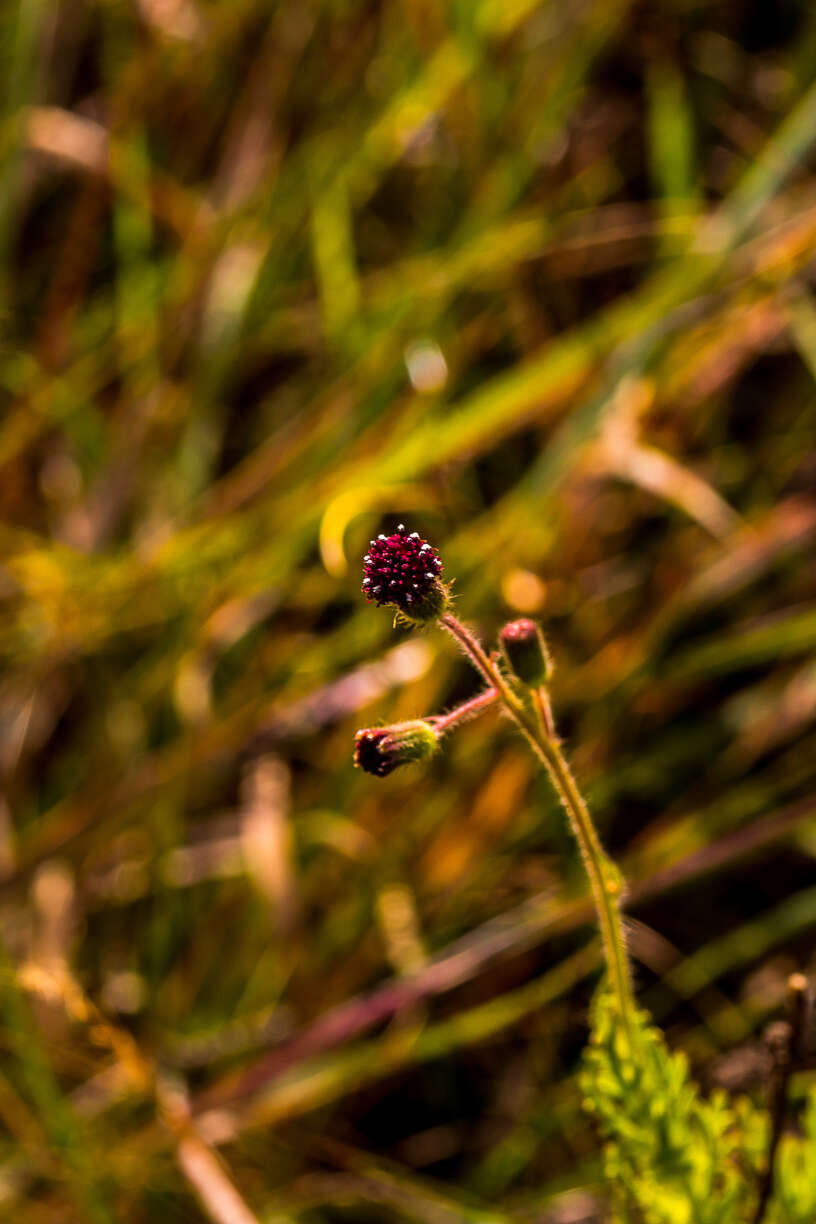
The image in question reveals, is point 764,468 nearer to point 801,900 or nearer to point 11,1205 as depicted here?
point 801,900

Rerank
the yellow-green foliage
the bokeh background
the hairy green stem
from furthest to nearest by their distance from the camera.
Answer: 1. the bokeh background
2. the yellow-green foliage
3. the hairy green stem

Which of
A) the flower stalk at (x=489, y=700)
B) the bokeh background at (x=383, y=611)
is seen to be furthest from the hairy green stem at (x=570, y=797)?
the bokeh background at (x=383, y=611)

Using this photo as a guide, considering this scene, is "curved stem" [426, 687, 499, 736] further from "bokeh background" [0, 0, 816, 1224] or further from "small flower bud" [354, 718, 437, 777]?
"bokeh background" [0, 0, 816, 1224]

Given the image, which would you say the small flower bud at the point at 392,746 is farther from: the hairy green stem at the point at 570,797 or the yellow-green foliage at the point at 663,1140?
the yellow-green foliage at the point at 663,1140

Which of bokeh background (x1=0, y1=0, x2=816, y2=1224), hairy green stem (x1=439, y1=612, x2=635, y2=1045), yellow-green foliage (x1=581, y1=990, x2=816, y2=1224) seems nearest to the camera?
hairy green stem (x1=439, y1=612, x2=635, y2=1045)

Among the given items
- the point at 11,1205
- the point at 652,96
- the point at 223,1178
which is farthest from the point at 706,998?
the point at 652,96

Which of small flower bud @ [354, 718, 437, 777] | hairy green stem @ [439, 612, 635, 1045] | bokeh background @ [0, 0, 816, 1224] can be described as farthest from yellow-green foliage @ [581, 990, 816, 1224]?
bokeh background @ [0, 0, 816, 1224]
